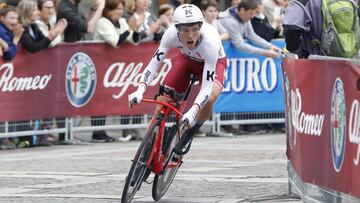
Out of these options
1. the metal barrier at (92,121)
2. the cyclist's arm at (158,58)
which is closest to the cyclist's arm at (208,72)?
the cyclist's arm at (158,58)

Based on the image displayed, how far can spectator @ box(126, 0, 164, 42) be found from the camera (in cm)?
1880

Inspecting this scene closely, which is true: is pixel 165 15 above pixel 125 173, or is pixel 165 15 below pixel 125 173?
above

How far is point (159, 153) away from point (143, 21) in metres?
8.10

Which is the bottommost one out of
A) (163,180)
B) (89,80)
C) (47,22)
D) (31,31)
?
(163,180)

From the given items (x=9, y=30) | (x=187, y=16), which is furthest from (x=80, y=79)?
(x=187, y=16)

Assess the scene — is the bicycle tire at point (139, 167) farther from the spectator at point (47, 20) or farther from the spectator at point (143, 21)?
the spectator at point (143, 21)

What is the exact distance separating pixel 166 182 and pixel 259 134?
28.3 feet

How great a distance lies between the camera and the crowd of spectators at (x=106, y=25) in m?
17.0

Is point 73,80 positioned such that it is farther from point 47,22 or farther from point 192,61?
point 192,61

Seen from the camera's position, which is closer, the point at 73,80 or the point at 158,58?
the point at 158,58

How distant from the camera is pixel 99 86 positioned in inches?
717

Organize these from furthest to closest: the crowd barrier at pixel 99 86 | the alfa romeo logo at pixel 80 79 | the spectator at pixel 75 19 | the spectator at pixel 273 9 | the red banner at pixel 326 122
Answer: the spectator at pixel 273 9
the spectator at pixel 75 19
the alfa romeo logo at pixel 80 79
the crowd barrier at pixel 99 86
the red banner at pixel 326 122

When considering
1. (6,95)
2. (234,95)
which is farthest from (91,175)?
(234,95)

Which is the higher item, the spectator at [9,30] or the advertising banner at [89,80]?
the spectator at [9,30]
